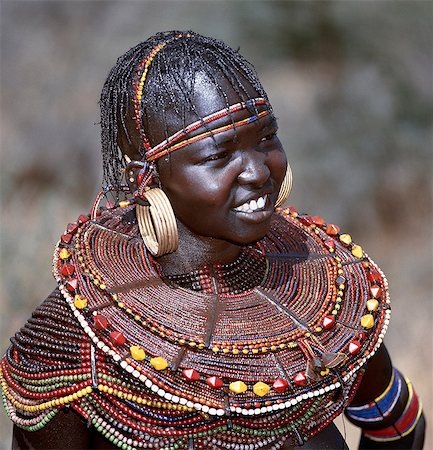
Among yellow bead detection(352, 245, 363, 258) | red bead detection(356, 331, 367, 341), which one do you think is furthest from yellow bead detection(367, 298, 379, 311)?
yellow bead detection(352, 245, 363, 258)

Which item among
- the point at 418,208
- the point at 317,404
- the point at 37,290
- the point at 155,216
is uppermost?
the point at 418,208

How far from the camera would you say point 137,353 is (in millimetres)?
2033

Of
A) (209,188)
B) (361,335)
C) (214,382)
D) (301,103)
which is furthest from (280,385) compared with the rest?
(301,103)

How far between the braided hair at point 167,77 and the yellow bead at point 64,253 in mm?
344

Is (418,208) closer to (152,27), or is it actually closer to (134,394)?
(152,27)

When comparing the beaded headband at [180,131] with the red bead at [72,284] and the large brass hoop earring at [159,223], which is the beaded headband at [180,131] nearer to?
the large brass hoop earring at [159,223]

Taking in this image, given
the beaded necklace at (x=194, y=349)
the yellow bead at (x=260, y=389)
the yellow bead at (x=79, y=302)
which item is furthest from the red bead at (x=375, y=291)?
the yellow bead at (x=79, y=302)

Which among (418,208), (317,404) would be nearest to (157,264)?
(317,404)

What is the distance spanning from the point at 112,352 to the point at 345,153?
5.27 metres

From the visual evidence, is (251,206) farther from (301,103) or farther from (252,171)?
(301,103)

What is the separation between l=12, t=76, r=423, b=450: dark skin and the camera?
207cm

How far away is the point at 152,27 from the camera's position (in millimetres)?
7680

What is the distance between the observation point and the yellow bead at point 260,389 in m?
2.07

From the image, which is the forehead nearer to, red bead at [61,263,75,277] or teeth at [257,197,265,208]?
teeth at [257,197,265,208]
